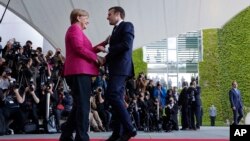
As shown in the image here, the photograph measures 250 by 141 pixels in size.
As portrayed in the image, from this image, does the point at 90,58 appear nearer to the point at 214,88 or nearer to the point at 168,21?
the point at 168,21

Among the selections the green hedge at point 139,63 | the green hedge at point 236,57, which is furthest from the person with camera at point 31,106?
the green hedge at point 139,63

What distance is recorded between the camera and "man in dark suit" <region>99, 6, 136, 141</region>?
483cm

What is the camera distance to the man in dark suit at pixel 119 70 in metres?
4.83

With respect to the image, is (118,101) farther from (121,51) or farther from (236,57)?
(236,57)

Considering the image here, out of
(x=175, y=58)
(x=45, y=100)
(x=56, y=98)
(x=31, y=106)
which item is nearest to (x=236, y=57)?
(x=175, y=58)

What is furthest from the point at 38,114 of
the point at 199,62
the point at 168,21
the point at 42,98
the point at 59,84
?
the point at 199,62

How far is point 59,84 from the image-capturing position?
1227cm

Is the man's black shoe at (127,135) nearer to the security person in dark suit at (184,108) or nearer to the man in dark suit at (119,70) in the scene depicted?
the man in dark suit at (119,70)

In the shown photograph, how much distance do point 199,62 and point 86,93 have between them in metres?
29.5

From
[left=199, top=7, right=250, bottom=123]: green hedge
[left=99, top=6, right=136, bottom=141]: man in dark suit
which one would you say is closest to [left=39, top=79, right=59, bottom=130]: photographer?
[left=99, top=6, right=136, bottom=141]: man in dark suit

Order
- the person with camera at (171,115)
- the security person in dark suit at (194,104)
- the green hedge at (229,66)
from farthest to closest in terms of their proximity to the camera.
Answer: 1. the green hedge at (229,66)
2. the security person in dark suit at (194,104)
3. the person with camera at (171,115)

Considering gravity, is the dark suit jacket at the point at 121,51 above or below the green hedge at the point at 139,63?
below

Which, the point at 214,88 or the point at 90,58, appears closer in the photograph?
the point at 90,58

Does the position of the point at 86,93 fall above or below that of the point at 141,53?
below
